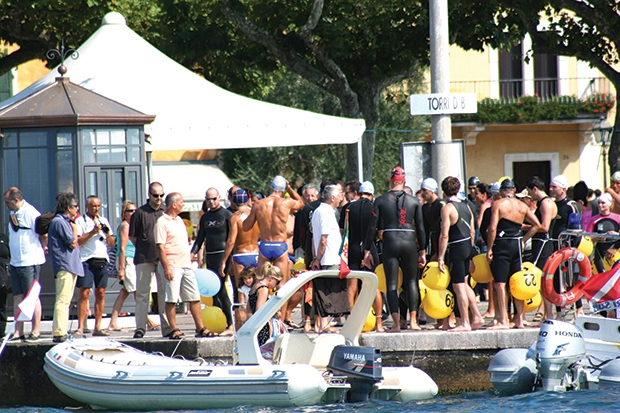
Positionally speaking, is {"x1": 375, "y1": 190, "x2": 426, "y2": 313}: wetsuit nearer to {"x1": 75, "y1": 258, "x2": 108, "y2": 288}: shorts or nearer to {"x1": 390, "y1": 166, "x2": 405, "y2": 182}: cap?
{"x1": 390, "y1": 166, "x2": 405, "y2": 182}: cap

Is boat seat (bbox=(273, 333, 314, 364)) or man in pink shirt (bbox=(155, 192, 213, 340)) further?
man in pink shirt (bbox=(155, 192, 213, 340))

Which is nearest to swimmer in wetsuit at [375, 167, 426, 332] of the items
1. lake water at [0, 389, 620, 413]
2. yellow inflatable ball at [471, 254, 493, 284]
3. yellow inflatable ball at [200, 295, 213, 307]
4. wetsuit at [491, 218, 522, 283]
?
yellow inflatable ball at [471, 254, 493, 284]

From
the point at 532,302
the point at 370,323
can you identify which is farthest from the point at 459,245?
the point at 370,323

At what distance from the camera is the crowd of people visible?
12.9 metres

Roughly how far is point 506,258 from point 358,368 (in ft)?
9.85

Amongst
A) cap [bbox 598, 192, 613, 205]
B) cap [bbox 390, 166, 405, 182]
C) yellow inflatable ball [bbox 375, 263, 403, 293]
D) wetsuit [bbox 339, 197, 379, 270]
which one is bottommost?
yellow inflatable ball [bbox 375, 263, 403, 293]

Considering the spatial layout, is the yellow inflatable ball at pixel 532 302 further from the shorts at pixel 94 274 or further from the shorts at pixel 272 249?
the shorts at pixel 94 274

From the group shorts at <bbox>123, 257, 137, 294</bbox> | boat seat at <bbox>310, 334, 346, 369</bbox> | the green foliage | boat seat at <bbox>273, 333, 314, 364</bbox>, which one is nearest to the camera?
boat seat at <bbox>273, 333, 314, 364</bbox>

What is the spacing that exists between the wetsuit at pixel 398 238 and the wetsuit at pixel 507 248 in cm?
96

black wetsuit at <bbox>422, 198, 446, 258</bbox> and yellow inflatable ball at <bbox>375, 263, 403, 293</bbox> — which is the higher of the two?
black wetsuit at <bbox>422, 198, 446, 258</bbox>

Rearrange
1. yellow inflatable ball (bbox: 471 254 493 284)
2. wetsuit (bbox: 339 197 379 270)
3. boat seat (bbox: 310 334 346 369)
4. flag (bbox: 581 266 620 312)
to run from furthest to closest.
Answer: yellow inflatable ball (bbox: 471 254 493 284) < wetsuit (bbox: 339 197 379 270) < flag (bbox: 581 266 620 312) < boat seat (bbox: 310 334 346 369)

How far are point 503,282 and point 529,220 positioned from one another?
0.81 m

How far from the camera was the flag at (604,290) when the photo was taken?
12.1 metres

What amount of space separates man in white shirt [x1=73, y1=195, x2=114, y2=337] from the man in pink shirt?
3.14ft
